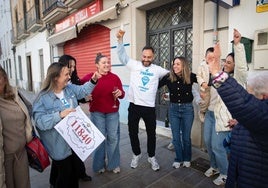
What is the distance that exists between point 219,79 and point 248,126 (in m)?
0.36

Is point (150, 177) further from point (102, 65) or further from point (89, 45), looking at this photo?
point (89, 45)

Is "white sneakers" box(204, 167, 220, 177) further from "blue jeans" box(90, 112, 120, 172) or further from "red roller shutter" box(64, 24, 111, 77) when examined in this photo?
"red roller shutter" box(64, 24, 111, 77)

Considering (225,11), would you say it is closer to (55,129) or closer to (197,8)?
(197,8)

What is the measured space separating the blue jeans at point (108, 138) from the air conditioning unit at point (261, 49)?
85.6 inches

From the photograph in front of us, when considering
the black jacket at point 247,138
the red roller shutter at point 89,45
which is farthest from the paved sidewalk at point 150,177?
the red roller shutter at point 89,45

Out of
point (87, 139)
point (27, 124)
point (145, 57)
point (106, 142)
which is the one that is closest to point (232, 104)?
point (87, 139)

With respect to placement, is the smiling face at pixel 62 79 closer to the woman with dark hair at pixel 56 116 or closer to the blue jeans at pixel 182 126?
the woman with dark hair at pixel 56 116

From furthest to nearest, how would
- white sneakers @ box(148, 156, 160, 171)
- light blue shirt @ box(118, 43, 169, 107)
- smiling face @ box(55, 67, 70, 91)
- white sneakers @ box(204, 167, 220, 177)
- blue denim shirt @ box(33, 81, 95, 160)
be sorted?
white sneakers @ box(148, 156, 160, 171) < light blue shirt @ box(118, 43, 169, 107) < white sneakers @ box(204, 167, 220, 177) < smiling face @ box(55, 67, 70, 91) < blue denim shirt @ box(33, 81, 95, 160)

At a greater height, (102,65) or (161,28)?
(161,28)

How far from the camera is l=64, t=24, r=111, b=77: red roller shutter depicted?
7250 millimetres

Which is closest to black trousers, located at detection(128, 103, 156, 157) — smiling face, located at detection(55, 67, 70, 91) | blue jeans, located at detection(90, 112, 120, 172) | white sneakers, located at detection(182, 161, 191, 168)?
blue jeans, located at detection(90, 112, 120, 172)

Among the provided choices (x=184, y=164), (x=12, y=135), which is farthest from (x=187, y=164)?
(x=12, y=135)

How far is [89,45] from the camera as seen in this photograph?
8.28 metres

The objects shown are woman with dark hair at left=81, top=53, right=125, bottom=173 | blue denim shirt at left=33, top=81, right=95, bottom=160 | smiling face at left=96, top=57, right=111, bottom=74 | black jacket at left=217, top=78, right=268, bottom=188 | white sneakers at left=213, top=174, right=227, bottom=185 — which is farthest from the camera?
woman with dark hair at left=81, top=53, right=125, bottom=173
